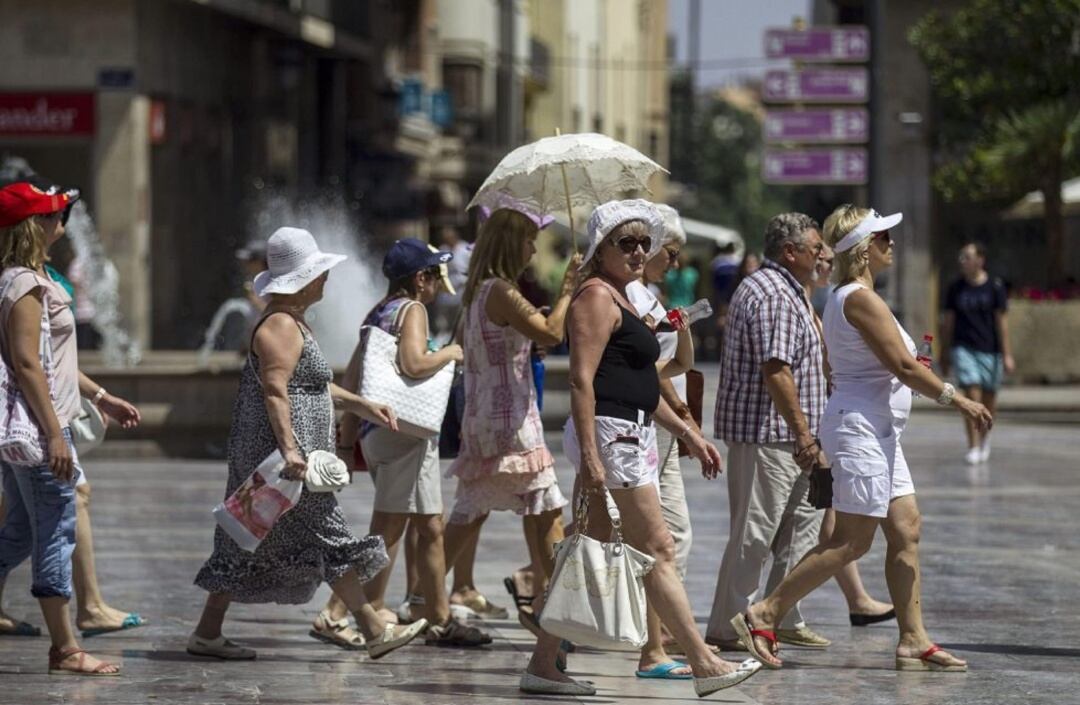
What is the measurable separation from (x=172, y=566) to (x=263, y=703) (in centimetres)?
416

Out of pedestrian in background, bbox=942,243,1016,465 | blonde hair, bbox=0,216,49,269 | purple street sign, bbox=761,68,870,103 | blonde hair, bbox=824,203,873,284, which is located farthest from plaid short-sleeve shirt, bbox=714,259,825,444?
purple street sign, bbox=761,68,870,103

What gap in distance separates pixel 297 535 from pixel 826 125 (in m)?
19.4

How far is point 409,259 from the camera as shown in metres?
10.0

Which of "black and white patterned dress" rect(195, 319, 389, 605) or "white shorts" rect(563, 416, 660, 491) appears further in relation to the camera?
"black and white patterned dress" rect(195, 319, 389, 605)

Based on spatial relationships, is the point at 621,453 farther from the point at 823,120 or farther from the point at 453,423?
the point at 823,120

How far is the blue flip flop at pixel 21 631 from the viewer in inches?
393

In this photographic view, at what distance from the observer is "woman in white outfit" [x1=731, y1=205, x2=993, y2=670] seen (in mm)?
8906

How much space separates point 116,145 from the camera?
106 feet

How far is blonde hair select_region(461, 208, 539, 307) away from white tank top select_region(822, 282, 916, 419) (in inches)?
50.8

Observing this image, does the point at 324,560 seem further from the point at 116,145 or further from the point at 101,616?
the point at 116,145

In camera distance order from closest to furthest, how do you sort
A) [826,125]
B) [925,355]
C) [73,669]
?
[73,669] < [925,355] < [826,125]

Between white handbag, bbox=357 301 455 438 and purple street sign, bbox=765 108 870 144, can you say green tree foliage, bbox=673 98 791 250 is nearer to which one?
purple street sign, bbox=765 108 870 144

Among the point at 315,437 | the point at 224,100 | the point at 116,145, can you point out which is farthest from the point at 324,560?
the point at 224,100

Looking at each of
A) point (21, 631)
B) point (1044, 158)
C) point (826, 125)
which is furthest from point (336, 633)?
point (1044, 158)
